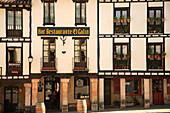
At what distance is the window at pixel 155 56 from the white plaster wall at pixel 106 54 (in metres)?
3.13

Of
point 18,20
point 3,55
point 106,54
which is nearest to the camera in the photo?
point 3,55

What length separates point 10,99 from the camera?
72.1ft

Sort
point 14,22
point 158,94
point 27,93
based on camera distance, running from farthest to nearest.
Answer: point 158,94, point 14,22, point 27,93

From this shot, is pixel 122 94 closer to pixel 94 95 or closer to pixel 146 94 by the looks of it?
pixel 146 94

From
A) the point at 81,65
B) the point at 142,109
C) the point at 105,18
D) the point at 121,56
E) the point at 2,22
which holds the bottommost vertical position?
the point at 142,109

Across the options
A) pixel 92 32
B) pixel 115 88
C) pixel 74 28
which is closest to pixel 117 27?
pixel 92 32

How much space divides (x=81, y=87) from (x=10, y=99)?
6.11 metres

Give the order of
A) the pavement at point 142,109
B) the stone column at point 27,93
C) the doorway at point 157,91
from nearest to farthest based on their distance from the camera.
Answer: the pavement at point 142,109 < the stone column at point 27,93 < the doorway at point 157,91

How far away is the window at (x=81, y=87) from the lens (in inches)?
883

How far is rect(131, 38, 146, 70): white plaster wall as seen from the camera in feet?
68.9

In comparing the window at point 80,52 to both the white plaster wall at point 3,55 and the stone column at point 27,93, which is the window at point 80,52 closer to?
the stone column at point 27,93

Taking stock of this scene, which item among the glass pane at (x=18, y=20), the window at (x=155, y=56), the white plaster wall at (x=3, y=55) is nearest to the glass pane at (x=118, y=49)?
the window at (x=155, y=56)

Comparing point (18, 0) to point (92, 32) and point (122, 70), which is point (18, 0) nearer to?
point (92, 32)

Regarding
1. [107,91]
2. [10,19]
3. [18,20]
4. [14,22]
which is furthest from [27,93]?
[107,91]
